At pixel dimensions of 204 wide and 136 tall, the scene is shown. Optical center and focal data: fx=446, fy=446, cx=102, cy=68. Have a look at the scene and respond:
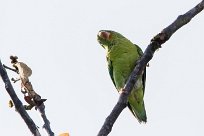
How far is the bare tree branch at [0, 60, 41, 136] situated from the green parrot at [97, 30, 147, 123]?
172 inches

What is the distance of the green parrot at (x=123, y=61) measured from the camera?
727 cm

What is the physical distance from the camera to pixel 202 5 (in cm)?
342

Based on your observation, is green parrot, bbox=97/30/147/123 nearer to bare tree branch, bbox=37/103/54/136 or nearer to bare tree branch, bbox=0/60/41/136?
bare tree branch, bbox=37/103/54/136

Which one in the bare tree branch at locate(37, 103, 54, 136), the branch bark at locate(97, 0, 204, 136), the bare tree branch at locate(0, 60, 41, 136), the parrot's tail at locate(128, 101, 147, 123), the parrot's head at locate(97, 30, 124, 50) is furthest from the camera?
the parrot's head at locate(97, 30, 124, 50)

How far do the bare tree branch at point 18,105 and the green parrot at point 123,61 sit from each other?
4.38 meters

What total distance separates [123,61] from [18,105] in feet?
14.9

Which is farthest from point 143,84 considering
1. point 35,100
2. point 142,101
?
point 35,100

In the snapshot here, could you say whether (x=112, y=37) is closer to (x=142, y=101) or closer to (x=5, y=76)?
(x=142, y=101)

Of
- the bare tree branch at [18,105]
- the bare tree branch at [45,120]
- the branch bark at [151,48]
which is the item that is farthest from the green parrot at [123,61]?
the bare tree branch at [18,105]

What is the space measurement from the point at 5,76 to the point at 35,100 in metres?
0.31

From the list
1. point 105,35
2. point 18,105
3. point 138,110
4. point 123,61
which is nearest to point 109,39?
point 105,35

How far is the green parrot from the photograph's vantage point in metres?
7.27

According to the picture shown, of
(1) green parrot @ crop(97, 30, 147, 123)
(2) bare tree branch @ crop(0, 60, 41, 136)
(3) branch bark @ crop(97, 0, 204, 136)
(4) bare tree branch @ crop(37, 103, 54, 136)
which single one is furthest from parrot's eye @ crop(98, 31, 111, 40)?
(2) bare tree branch @ crop(0, 60, 41, 136)

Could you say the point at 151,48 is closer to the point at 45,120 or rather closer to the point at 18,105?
the point at 45,120
